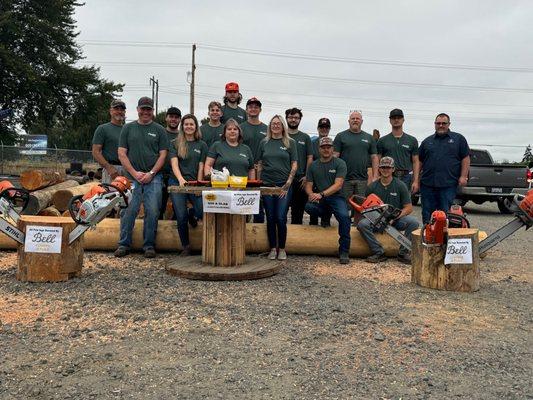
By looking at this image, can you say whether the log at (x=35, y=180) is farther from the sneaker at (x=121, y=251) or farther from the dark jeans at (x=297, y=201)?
the dark jeans at (x=297, y=201)

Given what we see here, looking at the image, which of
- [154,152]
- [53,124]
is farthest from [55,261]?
[53,124]

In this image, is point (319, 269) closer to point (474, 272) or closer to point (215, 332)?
point (474, 272)

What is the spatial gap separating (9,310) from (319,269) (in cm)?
347

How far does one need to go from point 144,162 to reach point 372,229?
3120 mm

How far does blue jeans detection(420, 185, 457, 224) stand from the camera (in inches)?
283

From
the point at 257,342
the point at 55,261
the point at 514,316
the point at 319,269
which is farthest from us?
the point at 319,269

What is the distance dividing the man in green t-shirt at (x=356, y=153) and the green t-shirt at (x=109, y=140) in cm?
311

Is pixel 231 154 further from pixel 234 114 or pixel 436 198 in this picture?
pixel 436 198

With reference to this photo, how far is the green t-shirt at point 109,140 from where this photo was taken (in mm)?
7242

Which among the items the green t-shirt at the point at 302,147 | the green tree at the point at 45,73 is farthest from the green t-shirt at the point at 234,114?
the green tree at the point at 45,73

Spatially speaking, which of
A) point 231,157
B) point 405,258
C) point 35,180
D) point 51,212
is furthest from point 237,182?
point 35,180

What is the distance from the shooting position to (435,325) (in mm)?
4277

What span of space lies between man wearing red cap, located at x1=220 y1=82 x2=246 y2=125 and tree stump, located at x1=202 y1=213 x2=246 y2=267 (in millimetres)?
2165

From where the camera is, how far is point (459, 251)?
17.6ft
